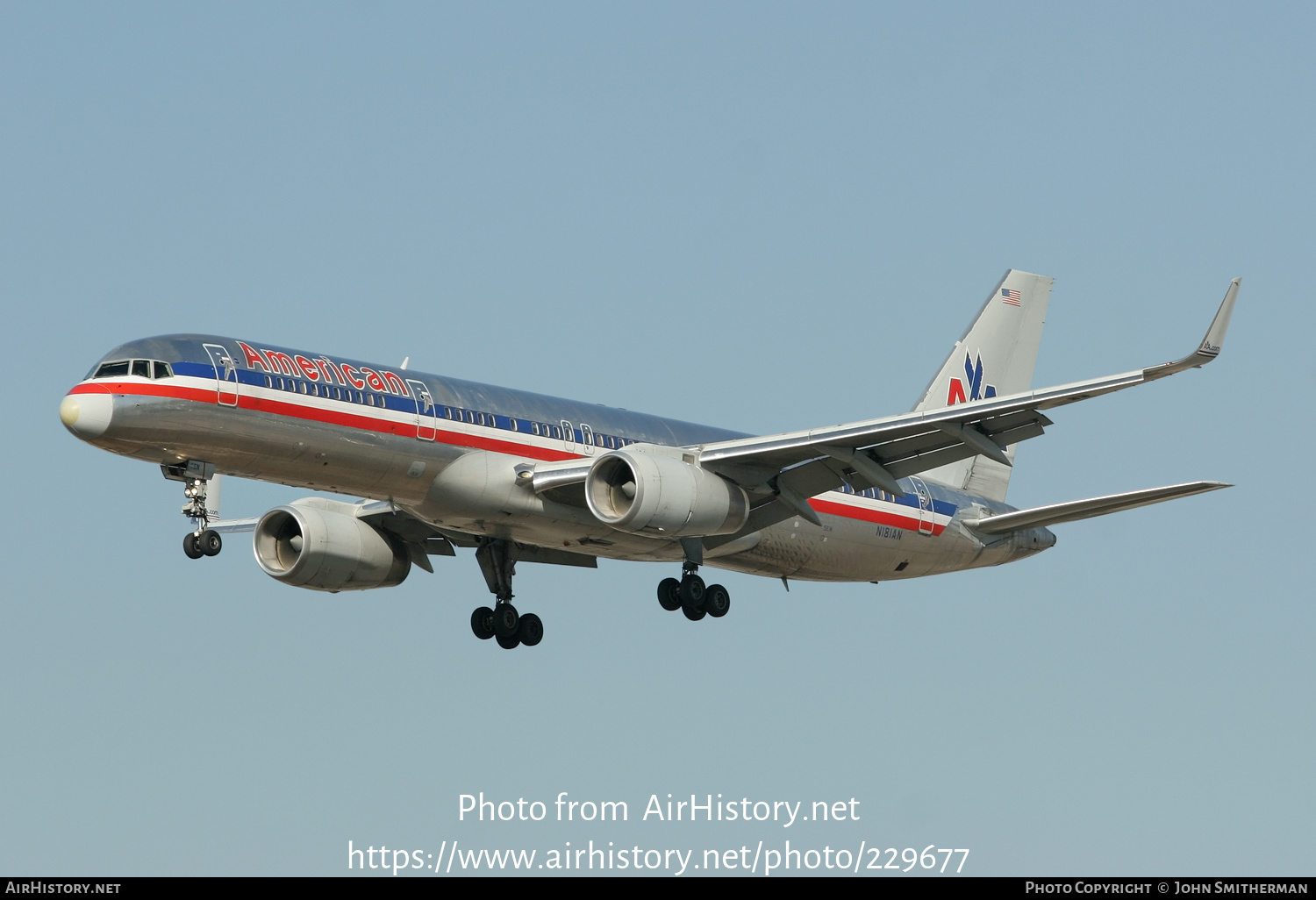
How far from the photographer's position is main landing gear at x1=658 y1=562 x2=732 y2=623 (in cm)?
3978

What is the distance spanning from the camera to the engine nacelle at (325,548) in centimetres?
3978

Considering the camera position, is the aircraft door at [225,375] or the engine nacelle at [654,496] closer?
the aircraft door at [225,375]

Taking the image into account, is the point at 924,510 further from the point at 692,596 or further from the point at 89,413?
the point at 89,413

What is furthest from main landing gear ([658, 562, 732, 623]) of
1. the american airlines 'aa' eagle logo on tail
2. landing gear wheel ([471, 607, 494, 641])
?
the american airlines 'aa' eagle logo on tail

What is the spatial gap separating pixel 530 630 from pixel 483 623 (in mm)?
1068

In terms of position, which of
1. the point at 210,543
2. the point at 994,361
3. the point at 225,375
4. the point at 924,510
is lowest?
the point at 210,543

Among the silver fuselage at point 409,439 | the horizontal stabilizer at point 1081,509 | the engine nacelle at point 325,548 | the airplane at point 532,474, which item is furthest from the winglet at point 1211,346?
the engine nacelle at point 325,548

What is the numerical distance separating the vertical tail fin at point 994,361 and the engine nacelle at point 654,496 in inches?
466

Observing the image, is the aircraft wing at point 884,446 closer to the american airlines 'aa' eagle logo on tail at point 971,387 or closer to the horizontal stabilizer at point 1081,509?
the horizontal stabilizer at point 1081,509

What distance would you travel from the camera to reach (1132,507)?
37938 mm

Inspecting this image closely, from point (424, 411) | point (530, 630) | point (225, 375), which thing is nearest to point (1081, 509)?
point (530, 630)

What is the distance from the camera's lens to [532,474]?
119 feet

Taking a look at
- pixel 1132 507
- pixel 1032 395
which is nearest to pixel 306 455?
pixel 1032 395

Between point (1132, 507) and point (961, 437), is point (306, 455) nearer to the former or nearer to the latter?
point (961, 437)
